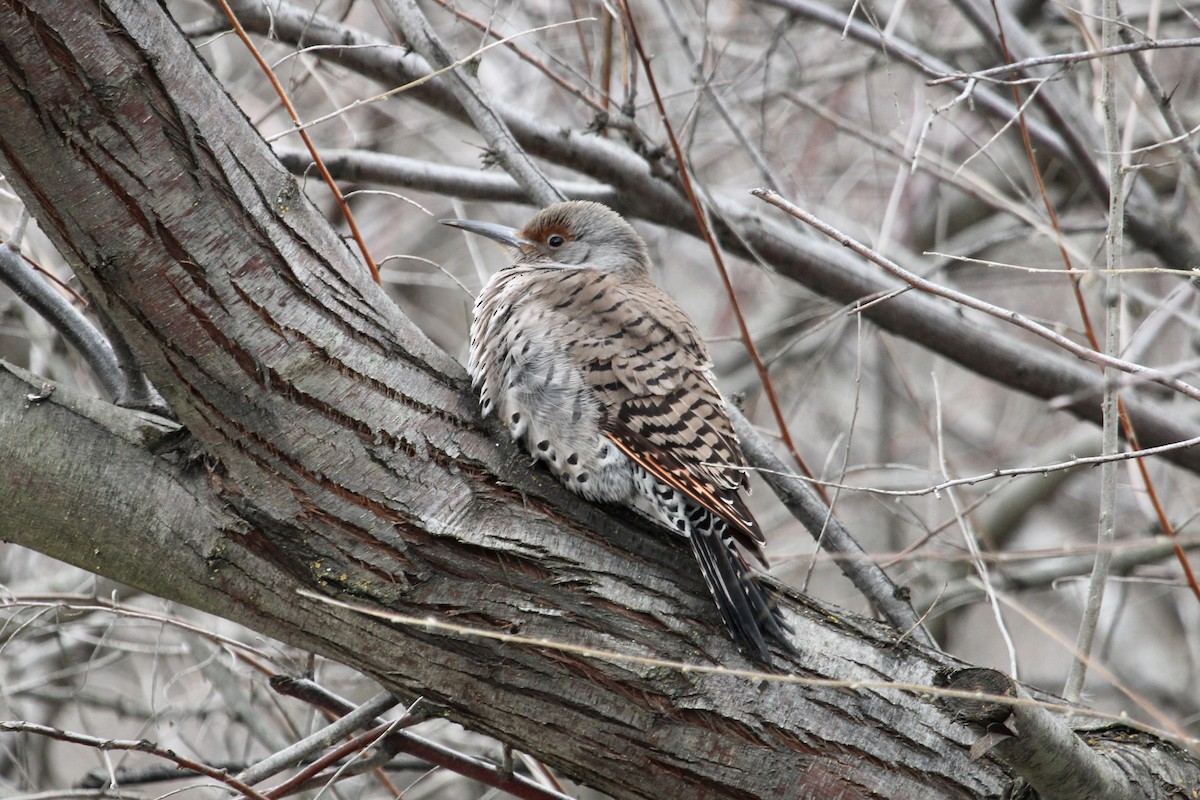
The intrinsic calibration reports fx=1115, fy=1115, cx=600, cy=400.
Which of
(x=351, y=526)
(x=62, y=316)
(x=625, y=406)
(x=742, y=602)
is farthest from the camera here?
(x=625, y=406)

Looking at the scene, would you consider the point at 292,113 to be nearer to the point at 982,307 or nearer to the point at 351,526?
the point at 351,526

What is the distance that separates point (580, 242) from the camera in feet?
12.7

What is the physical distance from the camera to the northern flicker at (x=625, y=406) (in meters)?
2.55

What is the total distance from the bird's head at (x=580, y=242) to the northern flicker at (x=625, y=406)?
21 centimetres

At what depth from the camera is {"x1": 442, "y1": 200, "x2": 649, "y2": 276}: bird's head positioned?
3805mm

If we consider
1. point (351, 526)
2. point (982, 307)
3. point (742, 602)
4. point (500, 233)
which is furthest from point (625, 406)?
point (982, 307)

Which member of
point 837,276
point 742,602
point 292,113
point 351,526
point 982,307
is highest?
point 837,276

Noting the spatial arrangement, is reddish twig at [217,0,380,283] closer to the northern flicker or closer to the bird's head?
the northern flicker

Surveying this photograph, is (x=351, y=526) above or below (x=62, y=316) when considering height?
below

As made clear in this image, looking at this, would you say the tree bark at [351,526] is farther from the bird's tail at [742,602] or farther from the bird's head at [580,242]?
the bird's head at [580,242]

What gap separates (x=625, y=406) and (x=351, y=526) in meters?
1.00

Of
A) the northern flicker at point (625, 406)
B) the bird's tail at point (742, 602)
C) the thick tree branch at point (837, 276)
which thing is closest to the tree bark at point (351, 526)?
the bird's tail at point (742, 602)

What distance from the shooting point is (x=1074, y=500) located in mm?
6797

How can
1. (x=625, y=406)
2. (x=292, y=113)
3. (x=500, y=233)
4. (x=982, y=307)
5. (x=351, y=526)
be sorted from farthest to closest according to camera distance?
(x=500, y=233), (x=625, y=406), (x=292, y=113), (x=351, y=526), (x=982, y=307)
